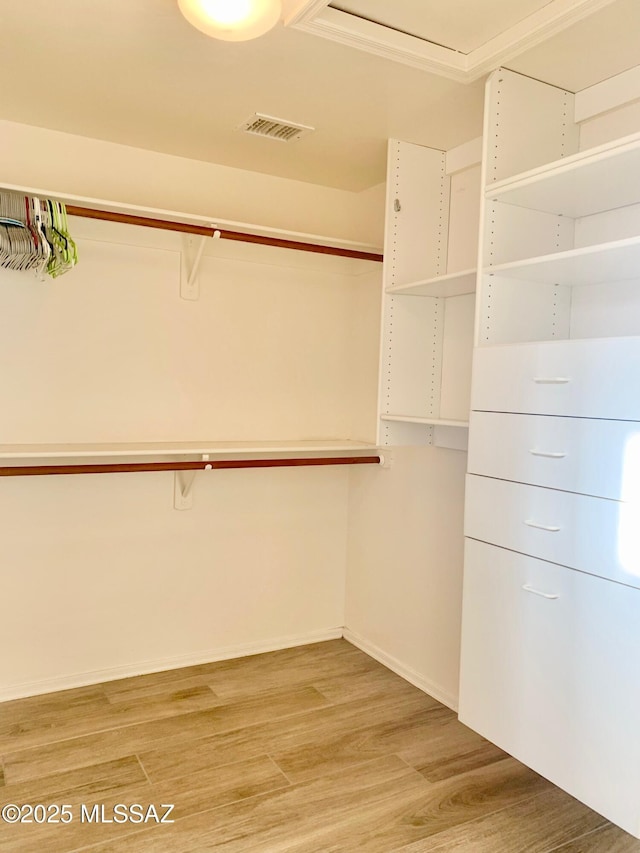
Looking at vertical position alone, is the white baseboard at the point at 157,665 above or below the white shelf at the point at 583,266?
below

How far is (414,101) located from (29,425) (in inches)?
71.1

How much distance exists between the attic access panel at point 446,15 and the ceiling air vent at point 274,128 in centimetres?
66

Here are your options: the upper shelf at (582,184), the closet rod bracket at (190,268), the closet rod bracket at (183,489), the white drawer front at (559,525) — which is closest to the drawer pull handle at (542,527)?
the white drawer front at (559,525)

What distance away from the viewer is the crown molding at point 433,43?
65.4 inches

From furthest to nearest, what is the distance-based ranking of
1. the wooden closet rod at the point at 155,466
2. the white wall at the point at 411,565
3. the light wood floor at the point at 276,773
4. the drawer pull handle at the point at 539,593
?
the white wall at the point at 411,565
the wooden closet rod at the point at 155,466
the light wood floor at the point at 276,773
the drawer pull handle at the point at 539,593

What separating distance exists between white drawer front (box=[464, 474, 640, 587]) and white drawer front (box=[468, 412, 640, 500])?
1.2 inches

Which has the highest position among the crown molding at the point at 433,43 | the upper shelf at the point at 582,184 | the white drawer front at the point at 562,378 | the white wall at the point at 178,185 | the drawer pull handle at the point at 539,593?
the crown molding at the point at 433,43

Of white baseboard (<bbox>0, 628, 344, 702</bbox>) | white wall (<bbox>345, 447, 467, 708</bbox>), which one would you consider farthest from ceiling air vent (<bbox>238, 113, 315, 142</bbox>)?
white baseboard (<bbox>0, 628, 344, 702</bbox>)

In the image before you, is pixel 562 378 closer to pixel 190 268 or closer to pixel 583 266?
pixel 583 266

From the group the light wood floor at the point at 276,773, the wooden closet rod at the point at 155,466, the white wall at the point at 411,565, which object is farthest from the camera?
the white wall at the point at 411,565

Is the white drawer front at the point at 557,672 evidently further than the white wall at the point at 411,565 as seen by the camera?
No

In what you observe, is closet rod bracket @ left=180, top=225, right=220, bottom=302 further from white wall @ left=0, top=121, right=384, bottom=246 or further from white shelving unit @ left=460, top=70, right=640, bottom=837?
white shelving unit @ left=460, top=70, right=640, bottom=837

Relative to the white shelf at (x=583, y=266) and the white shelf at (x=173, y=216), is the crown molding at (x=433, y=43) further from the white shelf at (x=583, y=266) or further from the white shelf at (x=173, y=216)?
the white shelf at (x=173, y=216)

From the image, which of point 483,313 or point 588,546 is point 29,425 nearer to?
point 483,313
